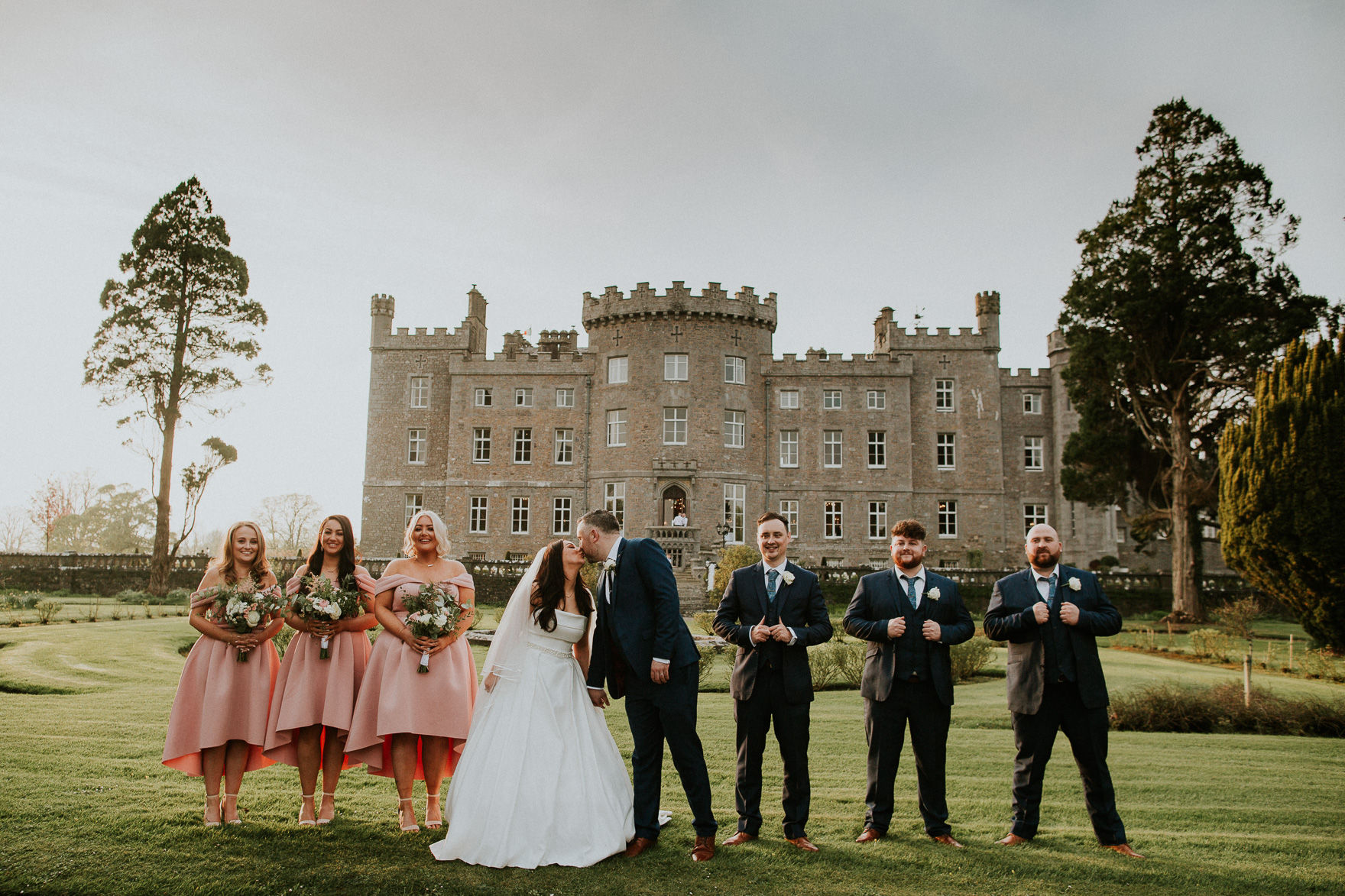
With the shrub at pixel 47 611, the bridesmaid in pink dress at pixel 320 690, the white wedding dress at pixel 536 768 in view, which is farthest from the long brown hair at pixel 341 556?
the shrub at pixel 47 611

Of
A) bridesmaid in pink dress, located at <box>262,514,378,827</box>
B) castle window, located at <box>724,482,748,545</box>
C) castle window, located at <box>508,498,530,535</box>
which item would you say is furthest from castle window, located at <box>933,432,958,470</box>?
bridesmaid in pink dress, located at <box>262,514,378,827</box>

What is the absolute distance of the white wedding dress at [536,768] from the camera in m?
4.76

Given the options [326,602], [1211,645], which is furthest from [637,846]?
[1211,645]

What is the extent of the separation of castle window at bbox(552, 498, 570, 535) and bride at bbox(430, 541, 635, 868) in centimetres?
2788

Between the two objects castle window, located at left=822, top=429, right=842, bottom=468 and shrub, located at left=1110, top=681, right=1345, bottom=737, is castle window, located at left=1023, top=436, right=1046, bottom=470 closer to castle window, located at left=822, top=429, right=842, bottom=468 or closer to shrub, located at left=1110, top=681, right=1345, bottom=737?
castle window, located at left=822, top=429, right=842, bottom=468

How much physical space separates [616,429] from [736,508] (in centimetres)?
584

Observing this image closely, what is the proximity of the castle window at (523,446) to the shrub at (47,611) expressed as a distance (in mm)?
17126

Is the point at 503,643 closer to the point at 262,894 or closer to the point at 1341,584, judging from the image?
the point at 262,894

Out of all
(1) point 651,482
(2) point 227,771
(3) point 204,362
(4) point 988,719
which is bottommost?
(4) point 988,719

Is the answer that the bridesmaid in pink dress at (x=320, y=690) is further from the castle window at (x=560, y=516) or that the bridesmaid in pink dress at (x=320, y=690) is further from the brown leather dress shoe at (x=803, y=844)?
the castle window at (x=560, y=516)

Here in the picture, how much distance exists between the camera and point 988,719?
9945mm

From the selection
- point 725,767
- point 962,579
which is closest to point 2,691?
point 725,767

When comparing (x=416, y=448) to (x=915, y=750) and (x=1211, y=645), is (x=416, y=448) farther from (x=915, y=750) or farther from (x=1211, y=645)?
(x=915, y=750)

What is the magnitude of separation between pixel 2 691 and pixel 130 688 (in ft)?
4.85
